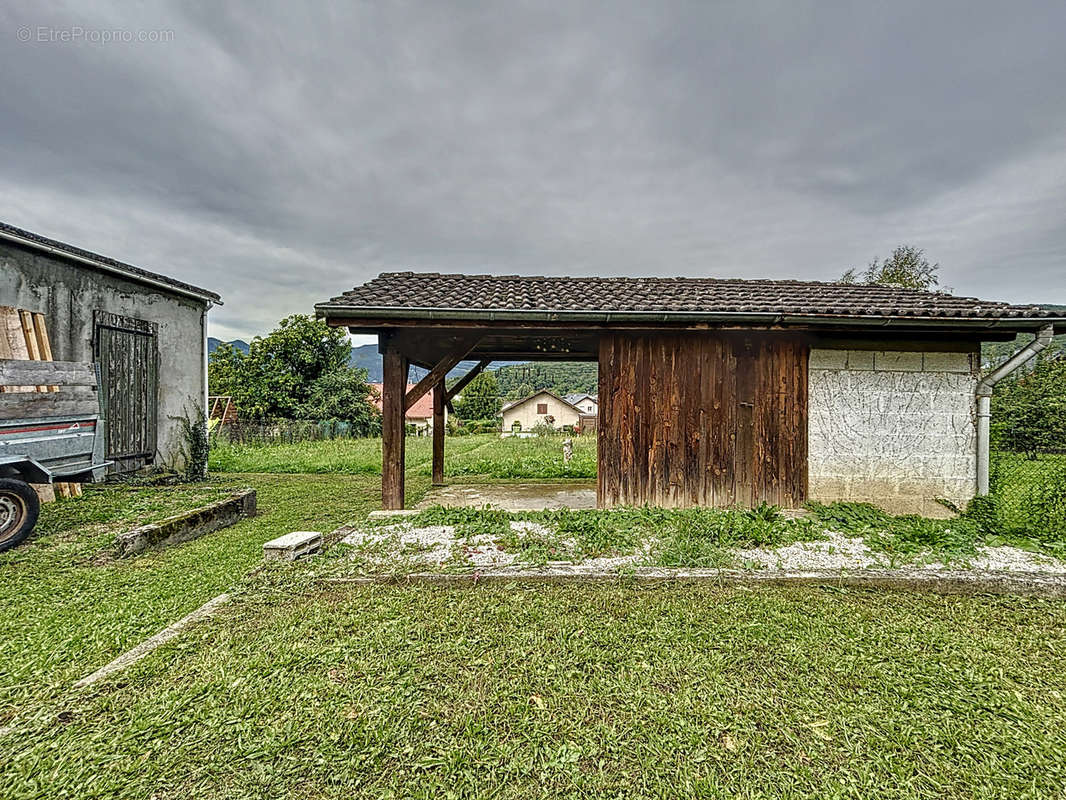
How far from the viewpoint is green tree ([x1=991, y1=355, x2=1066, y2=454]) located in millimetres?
13117

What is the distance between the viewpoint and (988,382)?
570 cm

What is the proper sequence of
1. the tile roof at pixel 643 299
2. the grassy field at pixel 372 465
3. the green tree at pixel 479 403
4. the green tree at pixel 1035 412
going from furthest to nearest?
the green tree at pixel 479 403, the green tree at pixel 1035 412, the grassy field at pixel 372 465, the tile roof at pixel 643 299

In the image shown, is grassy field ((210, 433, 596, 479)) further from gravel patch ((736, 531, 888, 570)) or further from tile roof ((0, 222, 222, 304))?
gravel patch ((736, 531, 888, 570))

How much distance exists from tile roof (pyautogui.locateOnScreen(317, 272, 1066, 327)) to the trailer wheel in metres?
3.11

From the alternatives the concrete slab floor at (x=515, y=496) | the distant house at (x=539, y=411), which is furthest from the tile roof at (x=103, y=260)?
the distant house at (x=539, y=411)

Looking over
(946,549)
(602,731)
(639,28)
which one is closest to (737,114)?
(639,28)

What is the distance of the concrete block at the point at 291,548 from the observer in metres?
4.15

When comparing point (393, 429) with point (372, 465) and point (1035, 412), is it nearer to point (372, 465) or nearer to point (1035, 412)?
point (372, 465)

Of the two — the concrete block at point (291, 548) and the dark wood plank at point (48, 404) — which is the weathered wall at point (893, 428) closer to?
the concrete block at point (291, 548)

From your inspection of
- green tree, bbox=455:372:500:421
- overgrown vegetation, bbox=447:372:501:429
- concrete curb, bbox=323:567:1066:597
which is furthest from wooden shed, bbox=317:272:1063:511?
green tree, bbox=455:372:500:421

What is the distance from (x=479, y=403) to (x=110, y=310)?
42888 mm

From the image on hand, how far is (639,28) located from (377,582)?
30.6 ft

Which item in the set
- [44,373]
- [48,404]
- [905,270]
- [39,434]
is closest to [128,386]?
[44,373]

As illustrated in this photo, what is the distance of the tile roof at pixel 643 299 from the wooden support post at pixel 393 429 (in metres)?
0.83
